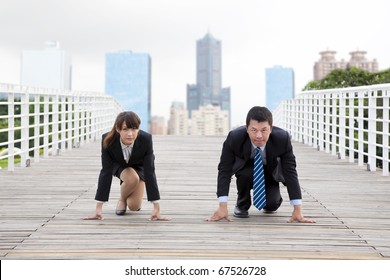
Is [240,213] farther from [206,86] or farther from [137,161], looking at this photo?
[206,86]

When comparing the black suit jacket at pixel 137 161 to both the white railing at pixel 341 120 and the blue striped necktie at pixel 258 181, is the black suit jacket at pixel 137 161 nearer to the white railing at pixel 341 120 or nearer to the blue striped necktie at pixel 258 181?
the blue striped necktie at pixel 258 181

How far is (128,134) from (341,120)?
721 centimetres

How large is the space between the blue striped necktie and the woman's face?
908 millimetres

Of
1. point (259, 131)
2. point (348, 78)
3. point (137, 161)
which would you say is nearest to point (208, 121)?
point (348, 78)

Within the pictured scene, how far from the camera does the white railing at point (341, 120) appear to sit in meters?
8.52

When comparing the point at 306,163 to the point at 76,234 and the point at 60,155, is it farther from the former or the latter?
the point at 76,234

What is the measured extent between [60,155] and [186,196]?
5423 mm

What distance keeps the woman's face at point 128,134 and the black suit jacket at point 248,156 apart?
671 millimetres

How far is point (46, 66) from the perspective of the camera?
12850 cm

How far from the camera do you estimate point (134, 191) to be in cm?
514

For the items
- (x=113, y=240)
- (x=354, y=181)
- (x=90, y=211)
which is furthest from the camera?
(x=354, y=181)

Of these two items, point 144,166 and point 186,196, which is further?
point 186,196

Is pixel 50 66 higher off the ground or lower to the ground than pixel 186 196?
higher
